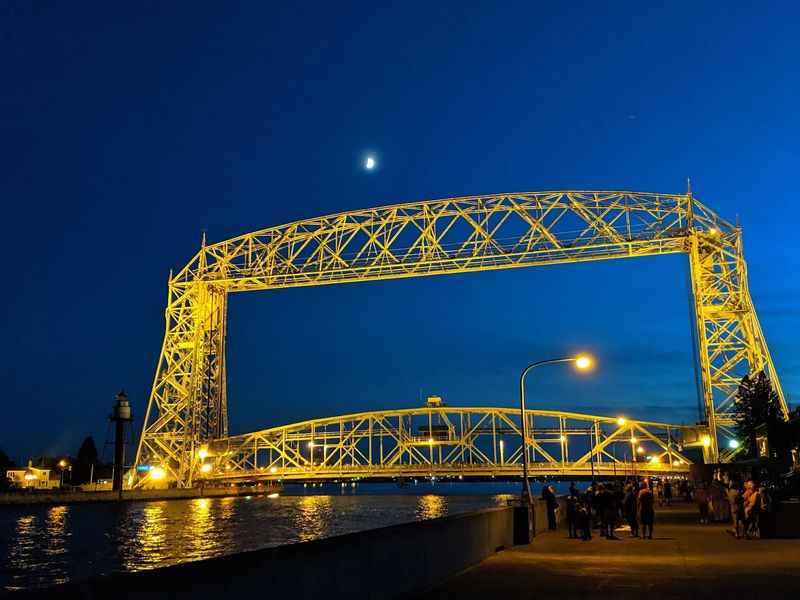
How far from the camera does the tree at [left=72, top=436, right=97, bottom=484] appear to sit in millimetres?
126438

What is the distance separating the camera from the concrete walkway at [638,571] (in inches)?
420

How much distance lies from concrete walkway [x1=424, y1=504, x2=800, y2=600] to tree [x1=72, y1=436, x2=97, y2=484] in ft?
361

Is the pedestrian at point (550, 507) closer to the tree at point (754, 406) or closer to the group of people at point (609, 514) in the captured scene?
the group of people at point (609, 514)

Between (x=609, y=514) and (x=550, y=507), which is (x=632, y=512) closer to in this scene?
(x=609, y=514)

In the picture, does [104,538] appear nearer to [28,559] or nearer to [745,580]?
[28,559]

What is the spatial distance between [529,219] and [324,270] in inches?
567

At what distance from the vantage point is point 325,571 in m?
8.17

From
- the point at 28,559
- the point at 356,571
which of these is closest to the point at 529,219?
the point at 28,559

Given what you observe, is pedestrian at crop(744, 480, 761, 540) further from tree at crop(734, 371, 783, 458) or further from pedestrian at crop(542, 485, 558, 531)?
tree at crop(734, 371, 783, 458)

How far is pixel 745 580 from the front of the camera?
11.7m

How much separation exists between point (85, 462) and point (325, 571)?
5340 inches

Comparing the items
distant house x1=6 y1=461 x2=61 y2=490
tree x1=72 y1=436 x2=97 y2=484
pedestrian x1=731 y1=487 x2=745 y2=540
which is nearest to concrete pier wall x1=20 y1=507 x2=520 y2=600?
pedestrian x1=731 y1=487 x2=745 y2=540

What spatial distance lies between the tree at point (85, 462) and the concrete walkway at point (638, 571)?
11006 centimetres

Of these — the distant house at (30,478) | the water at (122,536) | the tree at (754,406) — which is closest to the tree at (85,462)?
the distant house at (30,478)
